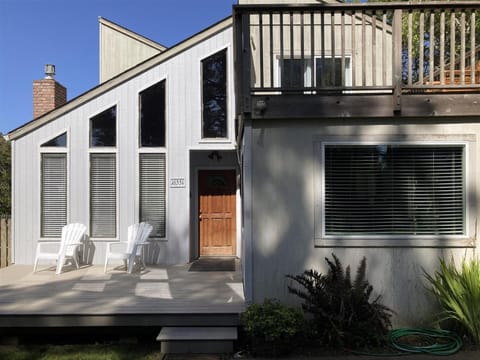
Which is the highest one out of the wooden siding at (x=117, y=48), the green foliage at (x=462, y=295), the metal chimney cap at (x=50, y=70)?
the wooden siding at (x=117, y=48)

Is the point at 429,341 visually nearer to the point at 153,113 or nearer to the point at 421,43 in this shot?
the point at 421,43

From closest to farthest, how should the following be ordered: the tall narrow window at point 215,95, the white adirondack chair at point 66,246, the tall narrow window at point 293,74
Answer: the tall narrow window at point 293,74 → the white adirondack chair at point 66,246 → the tall narrow window at point 215,95

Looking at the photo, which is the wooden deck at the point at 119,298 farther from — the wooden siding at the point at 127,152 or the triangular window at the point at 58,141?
the triangular window at the point at 58,141

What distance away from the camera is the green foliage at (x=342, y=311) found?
419 centimetres

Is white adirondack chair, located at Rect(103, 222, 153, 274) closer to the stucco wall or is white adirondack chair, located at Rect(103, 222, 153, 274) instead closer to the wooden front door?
the wooden front door

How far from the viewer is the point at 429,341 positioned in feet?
14.3

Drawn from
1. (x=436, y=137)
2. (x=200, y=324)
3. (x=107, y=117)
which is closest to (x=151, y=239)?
(x=107, y=117)

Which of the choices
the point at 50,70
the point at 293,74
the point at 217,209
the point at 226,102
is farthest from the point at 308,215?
the point at 50,70

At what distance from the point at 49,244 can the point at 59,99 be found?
136 inches

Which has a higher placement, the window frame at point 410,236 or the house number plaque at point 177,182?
the house number plaque at point 177,182

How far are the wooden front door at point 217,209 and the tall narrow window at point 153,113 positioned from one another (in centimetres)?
144

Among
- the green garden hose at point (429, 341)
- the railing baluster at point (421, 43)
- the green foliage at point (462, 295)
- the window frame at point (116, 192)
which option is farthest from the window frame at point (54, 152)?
the green foliage at point (462, 295)

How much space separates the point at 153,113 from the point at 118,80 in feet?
2.96

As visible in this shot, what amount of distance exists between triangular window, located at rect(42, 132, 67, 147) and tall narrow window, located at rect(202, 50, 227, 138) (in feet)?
8.78
